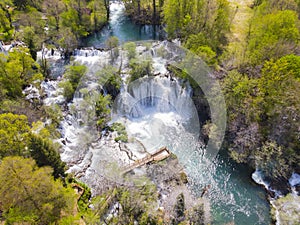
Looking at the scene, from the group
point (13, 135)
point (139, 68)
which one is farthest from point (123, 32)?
point (13, 135)

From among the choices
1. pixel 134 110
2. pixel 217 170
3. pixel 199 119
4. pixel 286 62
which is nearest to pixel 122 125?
pixel 134 110

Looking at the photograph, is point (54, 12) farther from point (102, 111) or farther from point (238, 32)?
point (238, 32)

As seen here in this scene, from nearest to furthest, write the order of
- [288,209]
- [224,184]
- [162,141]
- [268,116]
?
1. [288,209]
2. [224,184]
3. [268,116]
4. [162,141]

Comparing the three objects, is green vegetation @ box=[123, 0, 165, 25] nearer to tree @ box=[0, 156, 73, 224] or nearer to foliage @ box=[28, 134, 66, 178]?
foliage @ box=[28, 134, 66, 178]

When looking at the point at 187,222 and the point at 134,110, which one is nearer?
the point at 187,222

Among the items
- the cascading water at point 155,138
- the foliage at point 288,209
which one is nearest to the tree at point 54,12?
the cascading water at point 155,138

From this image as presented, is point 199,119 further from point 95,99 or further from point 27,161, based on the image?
point 27,161
